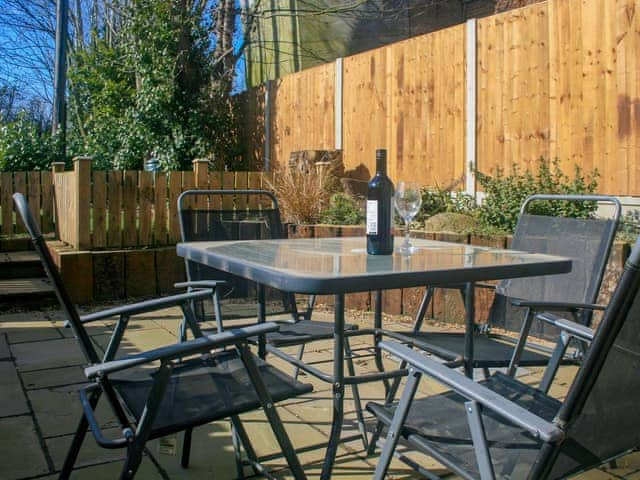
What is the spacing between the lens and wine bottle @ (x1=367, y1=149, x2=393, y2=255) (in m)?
2.18

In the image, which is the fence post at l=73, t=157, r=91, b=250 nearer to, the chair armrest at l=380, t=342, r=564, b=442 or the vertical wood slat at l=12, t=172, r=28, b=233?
the vertical wood slat at l=12, t=172, r=28, b=233

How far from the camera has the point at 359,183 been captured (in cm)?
746

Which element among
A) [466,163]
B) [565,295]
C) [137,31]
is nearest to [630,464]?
[565,295]

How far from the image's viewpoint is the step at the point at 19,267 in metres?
5.99

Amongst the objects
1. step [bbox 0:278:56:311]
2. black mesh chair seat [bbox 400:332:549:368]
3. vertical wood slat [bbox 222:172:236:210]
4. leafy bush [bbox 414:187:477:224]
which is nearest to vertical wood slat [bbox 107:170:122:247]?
step [bbox 0:278:56:311]

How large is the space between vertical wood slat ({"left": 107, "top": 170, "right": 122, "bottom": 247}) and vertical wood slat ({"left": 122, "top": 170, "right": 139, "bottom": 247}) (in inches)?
2.0

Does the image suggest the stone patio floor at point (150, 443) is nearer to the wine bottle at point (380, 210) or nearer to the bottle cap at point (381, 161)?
the wine bottle at point (380, 210)

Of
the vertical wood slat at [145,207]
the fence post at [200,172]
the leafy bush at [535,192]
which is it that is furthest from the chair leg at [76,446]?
the fence post at [200,172]

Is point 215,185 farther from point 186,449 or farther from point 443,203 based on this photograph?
point 186,449

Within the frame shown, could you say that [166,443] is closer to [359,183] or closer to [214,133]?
[359,183]

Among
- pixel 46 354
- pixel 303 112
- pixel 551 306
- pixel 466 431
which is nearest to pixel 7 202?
pixel 46 354

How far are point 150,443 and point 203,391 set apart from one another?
0.76 meters

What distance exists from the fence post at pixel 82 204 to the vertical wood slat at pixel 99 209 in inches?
2.3

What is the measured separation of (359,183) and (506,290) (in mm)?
4681
